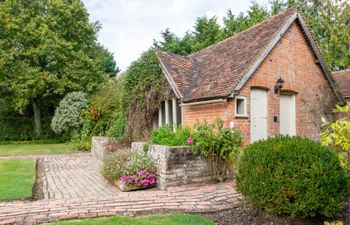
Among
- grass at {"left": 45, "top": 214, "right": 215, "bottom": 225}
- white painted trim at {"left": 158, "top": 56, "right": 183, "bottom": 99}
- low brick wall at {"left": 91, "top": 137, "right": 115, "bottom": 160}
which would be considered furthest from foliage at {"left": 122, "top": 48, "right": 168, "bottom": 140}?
grass at {"left": 45, "top": 214, "right": 215, "bottom": 225}

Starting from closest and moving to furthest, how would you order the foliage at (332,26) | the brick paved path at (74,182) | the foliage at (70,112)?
the brick paved path at (74,182) → the foliage at (70,112) → the foliage at (332,26)

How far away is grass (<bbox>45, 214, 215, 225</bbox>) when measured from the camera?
460 centimetres

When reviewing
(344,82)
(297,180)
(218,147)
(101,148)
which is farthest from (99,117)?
(297,180)

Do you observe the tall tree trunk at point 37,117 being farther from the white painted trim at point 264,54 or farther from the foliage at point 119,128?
the white painted trim at point 264,54

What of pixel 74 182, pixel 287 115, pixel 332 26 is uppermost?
pixel 332 26

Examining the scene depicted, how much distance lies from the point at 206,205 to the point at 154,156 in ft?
9.14

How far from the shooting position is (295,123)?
36.5 ft

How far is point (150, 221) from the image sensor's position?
4.72 metres

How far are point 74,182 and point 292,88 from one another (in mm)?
8912

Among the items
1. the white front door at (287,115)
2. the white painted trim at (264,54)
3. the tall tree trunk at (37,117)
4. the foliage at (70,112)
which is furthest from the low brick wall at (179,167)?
the tall tree trunk at (37,117)

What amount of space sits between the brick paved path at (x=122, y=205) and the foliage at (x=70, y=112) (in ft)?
48.4

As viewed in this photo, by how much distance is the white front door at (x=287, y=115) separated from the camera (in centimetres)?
1095

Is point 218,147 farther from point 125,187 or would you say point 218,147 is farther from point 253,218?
point 253,218

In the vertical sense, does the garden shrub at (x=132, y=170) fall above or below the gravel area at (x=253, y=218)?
above
